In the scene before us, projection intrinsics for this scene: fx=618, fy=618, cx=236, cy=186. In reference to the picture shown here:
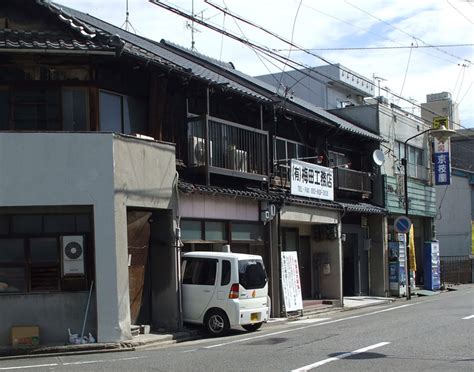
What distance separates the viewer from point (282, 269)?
20.4 meters

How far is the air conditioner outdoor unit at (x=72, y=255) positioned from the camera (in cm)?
1452

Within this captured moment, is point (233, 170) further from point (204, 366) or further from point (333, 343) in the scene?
point (204, 366)

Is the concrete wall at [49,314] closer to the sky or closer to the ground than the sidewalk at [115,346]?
closer to the sky

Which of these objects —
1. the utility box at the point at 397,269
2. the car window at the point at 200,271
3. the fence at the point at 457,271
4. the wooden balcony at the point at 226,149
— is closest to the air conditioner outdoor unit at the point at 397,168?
the utility box at the point at 397,269

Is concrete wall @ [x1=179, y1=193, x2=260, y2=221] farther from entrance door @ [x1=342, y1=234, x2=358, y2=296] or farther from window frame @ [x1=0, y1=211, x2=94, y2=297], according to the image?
entrance door @ [x1=342, y1=234, x2=358, y2=296]

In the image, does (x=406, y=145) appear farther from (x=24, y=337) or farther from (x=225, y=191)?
(x=24, y=337)

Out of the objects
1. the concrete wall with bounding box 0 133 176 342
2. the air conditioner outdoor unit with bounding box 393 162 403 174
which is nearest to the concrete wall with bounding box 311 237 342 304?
the air conditioner outdoor unit with bounding box 393 162 403 174

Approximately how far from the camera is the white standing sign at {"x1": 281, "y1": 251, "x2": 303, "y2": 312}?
66.1 feet

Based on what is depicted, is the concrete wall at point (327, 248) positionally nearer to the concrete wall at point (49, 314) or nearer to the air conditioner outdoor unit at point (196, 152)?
the air conditioner outdoor unit at point (196, 152)

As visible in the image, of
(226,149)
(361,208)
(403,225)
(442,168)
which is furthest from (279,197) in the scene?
(442,168)

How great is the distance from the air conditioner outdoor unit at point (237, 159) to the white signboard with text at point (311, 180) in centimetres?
217

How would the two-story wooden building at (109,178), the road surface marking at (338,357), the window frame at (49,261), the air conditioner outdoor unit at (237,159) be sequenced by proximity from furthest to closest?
the air conditioner outdoor unit at (237,159) < the window frame at (49,261) < the two-story wooden building at (109,178) < the road surface marking at (338,357)

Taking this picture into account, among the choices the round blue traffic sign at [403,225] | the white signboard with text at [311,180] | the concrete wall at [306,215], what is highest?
the white signboard with text at [311,180]

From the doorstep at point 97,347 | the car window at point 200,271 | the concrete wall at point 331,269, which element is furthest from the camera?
the concrete wall at point 331,269
